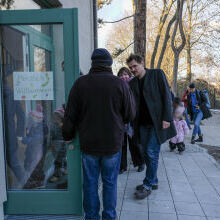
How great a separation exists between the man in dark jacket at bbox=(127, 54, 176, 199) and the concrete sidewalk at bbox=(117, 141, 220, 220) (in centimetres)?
22

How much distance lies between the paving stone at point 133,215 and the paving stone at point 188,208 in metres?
0.44

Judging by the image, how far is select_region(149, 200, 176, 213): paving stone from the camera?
3.15 metres

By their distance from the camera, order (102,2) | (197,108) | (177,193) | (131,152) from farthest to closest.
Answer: (102,2) < (197,108) < (131,152) < (177,193)

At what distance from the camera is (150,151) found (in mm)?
3516

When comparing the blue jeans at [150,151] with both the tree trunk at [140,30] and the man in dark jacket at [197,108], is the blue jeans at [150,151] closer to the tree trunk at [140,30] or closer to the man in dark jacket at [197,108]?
the man in dark jacket at [197,108]

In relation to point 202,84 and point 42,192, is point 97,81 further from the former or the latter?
point 202,84

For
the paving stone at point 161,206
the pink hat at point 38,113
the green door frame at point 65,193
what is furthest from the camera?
the paving stone at point 161,206

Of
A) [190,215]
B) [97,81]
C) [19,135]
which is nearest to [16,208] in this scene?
[19,135]

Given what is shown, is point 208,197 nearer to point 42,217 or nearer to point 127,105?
point 127,105

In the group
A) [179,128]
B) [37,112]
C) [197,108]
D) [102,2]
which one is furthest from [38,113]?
[102,2]

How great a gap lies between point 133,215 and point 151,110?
1.36 metres

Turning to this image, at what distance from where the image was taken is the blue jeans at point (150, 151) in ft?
11.5

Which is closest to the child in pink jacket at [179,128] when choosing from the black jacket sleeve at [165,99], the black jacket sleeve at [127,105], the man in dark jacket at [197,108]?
the man in dark jacket at [197,108]

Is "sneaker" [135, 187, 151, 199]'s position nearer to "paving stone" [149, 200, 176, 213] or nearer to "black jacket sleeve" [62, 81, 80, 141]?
"paving stone" [149, 200, 176, 213]
